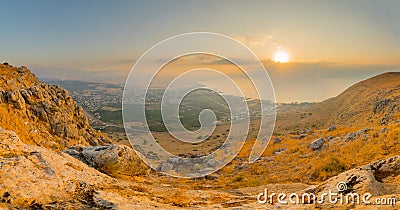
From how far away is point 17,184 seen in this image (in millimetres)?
7406

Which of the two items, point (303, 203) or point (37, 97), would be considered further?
point (37, 97)

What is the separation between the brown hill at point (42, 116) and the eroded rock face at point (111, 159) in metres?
8.13

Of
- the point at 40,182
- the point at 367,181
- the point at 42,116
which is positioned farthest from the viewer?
the point at 42,116

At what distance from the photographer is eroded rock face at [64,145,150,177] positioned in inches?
639

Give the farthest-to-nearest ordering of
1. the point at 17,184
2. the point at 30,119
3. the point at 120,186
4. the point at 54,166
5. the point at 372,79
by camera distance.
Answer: the point at 372,79 < the point at 30,119 < the point at 120,186 < the point at 54,166 < the point at 17,184

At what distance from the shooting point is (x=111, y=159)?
55.5 ft

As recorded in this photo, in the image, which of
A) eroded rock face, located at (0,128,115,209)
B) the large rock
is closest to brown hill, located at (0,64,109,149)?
eroded rock face, located at (0,128,115,209)

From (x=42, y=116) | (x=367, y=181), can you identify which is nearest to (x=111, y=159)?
(x=367, y=181)

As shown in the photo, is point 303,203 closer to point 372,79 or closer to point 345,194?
point 345,194

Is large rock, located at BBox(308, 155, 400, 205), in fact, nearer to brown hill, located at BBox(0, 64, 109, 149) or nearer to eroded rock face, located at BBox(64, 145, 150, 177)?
eroded rock face, located at BBox(64, 145, 150, 177)

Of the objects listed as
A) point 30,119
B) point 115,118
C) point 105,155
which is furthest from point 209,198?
point 115,118

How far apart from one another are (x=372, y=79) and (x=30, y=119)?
361 feet

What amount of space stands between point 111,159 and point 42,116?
1967 centimetres

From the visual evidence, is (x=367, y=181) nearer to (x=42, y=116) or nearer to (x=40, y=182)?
(x=40, y=182)
